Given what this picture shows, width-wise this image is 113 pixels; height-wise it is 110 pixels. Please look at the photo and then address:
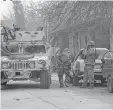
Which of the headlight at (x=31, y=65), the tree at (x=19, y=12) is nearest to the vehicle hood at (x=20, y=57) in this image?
the headlight at (x=31, y=65)

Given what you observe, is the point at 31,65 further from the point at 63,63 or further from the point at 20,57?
the point at 63,63

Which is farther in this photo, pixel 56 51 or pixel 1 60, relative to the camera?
pixel 56 51

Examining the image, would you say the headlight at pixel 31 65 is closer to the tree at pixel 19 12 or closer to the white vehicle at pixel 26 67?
the white vehicle at pixel 26 67

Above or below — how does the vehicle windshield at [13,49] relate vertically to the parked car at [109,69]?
above

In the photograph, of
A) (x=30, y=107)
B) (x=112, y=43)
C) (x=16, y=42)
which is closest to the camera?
(x=30, y=107)

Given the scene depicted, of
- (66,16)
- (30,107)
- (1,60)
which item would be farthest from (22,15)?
(30,107)

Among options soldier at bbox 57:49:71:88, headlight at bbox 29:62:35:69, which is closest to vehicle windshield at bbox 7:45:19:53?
headlight at bbox 29:62:35:69

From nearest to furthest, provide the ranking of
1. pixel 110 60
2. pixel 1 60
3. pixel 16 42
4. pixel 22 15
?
1. pixel 110 60
2. pixel 1 60
3. pixel 16 42
4. pixel 22 15

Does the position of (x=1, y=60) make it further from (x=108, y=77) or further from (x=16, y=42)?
(x=108, y=77)

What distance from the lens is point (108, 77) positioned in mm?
12641

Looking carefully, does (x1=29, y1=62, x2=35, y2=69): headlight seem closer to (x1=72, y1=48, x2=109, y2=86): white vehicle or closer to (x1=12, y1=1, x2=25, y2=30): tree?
(x1=72, y1=48, x2=109, y2=86): white vehicle

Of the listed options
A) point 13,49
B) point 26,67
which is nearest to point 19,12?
point 13,49

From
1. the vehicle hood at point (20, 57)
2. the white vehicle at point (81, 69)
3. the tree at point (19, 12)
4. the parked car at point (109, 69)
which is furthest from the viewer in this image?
the tree at point (19, 12)

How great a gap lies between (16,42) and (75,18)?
2.68 m
